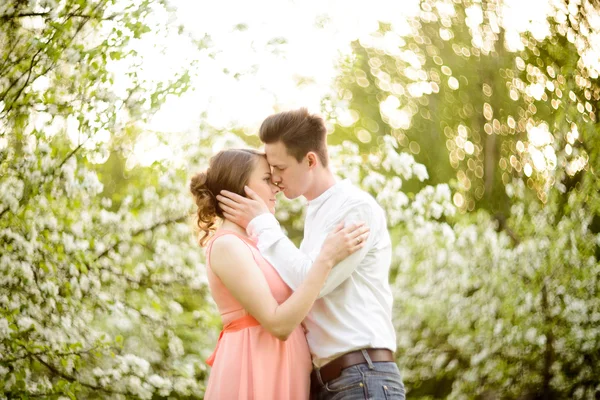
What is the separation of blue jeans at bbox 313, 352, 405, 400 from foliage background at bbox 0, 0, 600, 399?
82.5 inches

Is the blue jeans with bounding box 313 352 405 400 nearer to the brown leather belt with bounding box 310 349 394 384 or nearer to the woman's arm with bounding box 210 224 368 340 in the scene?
the brown leather belt with bounding box 310 349 394 384

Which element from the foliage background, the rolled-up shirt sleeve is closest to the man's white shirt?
the rolled-up shirt sleeve

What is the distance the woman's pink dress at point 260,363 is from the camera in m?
2.56

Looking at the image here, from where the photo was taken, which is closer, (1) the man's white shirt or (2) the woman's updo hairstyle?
(1) the man's white shirt

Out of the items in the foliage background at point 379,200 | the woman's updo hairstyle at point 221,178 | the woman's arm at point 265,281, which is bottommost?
the foliage background at point 379,200

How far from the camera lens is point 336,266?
8.18 ft

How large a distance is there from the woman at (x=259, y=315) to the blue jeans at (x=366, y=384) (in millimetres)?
161

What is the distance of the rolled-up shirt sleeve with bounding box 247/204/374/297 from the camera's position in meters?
2.51

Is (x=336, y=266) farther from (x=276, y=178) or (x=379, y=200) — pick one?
(x=379, y=200)

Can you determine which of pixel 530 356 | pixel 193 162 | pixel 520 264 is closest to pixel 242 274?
pixel 193 162

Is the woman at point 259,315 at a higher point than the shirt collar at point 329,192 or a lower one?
lower

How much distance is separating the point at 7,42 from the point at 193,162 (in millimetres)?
1461

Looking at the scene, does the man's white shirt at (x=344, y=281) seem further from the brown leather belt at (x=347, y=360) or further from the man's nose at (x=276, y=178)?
the man's nose at (x=276, y=178)

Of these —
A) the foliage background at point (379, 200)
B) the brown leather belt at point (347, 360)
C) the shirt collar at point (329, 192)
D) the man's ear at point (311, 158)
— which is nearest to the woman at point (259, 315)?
the brown leather belt at point (347, 360)
